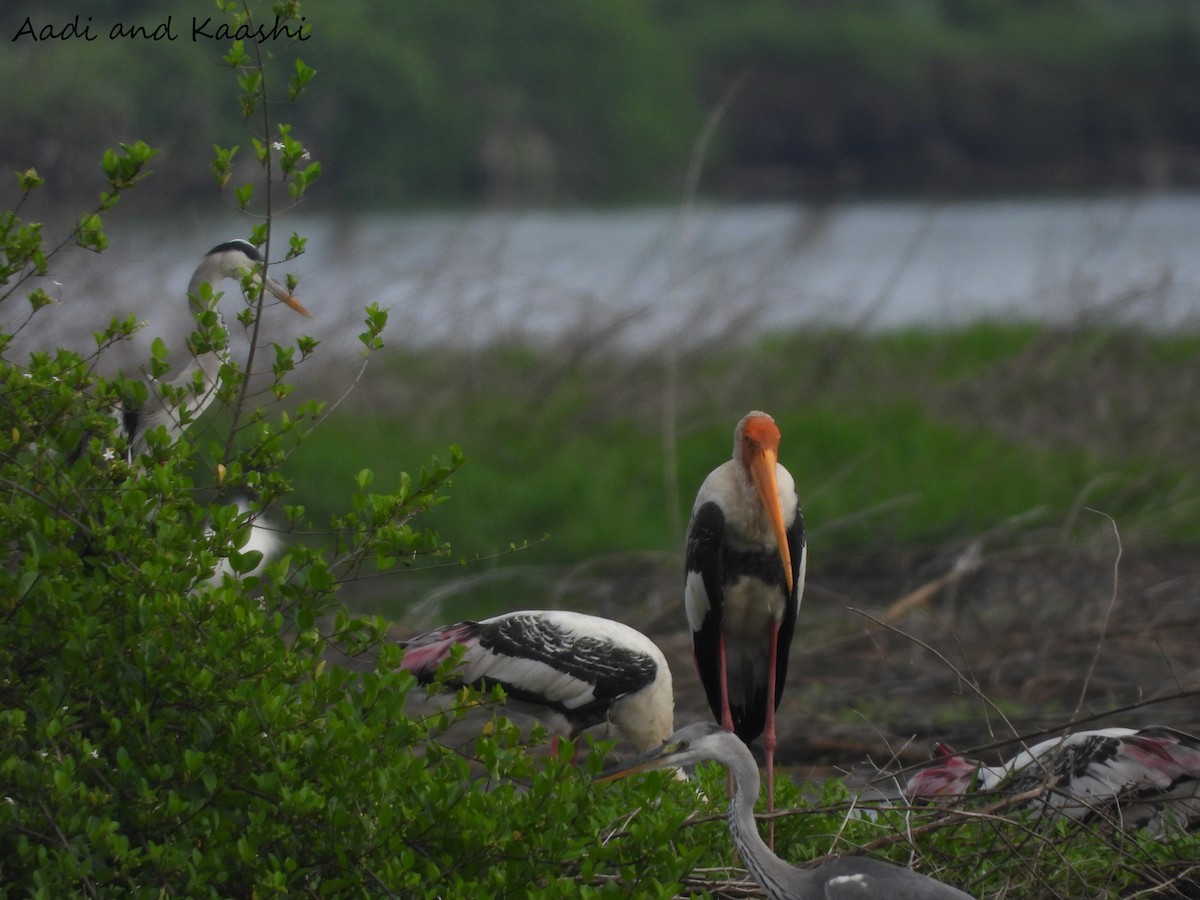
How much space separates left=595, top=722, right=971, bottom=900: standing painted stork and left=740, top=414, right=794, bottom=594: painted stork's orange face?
979mm

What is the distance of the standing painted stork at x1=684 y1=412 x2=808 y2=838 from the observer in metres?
4.13

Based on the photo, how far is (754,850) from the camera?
2957mm

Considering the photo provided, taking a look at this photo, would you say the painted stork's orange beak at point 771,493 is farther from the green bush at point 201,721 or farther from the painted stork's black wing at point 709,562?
the green bush at point 201,721

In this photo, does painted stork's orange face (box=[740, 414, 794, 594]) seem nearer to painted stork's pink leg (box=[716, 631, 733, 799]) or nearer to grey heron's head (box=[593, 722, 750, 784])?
painted stork's pink leg (box=[716, 631, 733, 799])

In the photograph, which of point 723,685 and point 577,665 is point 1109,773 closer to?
point 723,685

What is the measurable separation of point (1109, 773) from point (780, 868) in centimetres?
125

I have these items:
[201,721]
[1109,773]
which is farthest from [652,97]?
[201,721]

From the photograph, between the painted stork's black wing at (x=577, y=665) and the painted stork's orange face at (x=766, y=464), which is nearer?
the painted stork's orange face at (x=766, y=464)

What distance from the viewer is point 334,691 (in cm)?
271

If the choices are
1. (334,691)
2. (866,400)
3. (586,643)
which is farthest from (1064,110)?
(334,691)

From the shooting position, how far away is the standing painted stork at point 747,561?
4.13 m

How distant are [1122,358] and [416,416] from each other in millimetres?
4451

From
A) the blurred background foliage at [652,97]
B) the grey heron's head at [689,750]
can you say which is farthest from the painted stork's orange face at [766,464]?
the blurred background foliage at [652,97]

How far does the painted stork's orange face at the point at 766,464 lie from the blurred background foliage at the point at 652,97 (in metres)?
1.97
